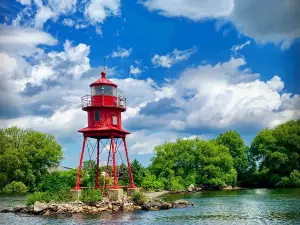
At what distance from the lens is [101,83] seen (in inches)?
1757

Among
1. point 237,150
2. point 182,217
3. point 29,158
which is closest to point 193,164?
point 237,150

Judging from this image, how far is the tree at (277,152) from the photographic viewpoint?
285 feet

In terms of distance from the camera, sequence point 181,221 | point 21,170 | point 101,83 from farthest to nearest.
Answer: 1. point 21,170
2. point 101,83
3. point 181,221

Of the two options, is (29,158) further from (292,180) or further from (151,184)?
(292,180)

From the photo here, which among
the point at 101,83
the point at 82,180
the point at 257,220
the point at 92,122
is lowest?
the point at 257,220

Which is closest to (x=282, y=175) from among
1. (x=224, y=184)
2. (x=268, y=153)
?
(x=268, y=153)

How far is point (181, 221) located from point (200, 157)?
2040 inches

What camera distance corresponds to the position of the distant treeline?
255 ft

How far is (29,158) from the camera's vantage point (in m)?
79.0

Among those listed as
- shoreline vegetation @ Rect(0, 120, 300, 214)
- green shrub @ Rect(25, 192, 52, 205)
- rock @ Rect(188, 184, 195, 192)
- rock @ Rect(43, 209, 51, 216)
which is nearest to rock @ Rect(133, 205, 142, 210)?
green shrub @ Rect(25, 192, 52, 205)

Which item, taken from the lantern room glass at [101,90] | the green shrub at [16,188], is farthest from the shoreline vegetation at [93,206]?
the green shrub at [16,188]

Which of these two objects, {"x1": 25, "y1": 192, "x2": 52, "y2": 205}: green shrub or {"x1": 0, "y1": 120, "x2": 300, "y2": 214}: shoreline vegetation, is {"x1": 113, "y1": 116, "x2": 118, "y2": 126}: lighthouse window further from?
{"x1": 0, "y1": 120, "x2": 300, "y2": 214}: shoreline vegetation

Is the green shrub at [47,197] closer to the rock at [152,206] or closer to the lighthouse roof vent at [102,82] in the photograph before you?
the rock at [152,206]

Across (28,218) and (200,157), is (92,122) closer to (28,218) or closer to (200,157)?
(28,218)
